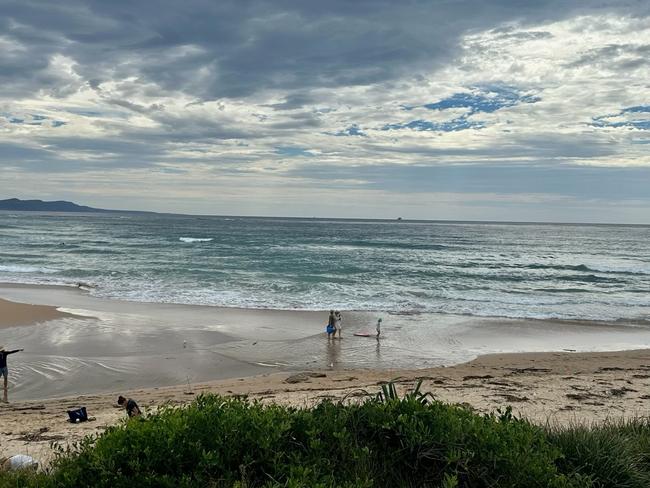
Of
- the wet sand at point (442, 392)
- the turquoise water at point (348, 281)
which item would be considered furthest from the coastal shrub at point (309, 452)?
the turquoise water at point (348, 281)

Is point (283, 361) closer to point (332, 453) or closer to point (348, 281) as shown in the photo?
point (332, 453)

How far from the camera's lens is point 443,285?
28.2m

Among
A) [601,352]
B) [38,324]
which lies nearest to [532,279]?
[601,352]

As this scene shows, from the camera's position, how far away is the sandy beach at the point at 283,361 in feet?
29.9

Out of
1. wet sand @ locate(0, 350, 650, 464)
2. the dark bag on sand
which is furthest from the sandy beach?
the dark bag on sand

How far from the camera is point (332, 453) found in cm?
388

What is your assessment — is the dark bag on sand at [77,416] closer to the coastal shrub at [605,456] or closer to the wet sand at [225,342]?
the wet sand at [225,342]

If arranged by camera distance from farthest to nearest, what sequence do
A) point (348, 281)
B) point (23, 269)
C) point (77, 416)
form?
point (23, 269)
point (348, 281)
point (77, 416)

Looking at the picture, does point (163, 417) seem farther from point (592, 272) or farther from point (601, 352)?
point (592, 272)

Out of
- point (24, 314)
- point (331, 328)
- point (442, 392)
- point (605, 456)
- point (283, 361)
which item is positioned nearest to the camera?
point (605, 456)

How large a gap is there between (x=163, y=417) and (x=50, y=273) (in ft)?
99.0

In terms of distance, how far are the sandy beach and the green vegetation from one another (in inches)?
123

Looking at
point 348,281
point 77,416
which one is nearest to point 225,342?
point 77,416

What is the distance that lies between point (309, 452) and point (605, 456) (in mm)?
2565
